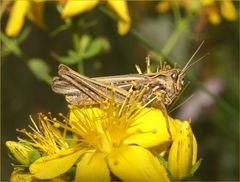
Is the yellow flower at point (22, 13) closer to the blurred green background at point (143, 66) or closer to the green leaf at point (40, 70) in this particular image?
the green leaf at point (40, 70)

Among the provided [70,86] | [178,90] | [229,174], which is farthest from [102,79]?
[229,174]

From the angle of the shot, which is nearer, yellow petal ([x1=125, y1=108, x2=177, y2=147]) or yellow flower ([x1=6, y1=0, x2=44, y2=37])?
yellow petal ([x1=125, y1=108, x2=177, y2=147])

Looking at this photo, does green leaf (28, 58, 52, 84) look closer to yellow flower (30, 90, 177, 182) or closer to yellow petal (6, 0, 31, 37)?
yellow petal (6, 0, 31, 37)

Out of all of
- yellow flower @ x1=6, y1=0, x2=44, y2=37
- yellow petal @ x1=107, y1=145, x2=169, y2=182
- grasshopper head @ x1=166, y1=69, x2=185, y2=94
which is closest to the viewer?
yellow petal @ x1=107, y1=145, x2=169, y2=182

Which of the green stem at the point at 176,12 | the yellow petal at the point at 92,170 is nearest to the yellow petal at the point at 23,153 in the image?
the yellow petal at the point at 92,170

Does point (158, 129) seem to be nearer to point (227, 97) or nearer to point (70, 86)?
point (70, 86)

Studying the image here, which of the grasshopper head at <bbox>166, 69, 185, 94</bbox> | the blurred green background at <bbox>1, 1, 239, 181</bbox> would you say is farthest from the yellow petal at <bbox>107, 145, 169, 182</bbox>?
the blurred green background at <bbox>1, 1, 239, 181</bbox>

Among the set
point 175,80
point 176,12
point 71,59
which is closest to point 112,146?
point 175,80
